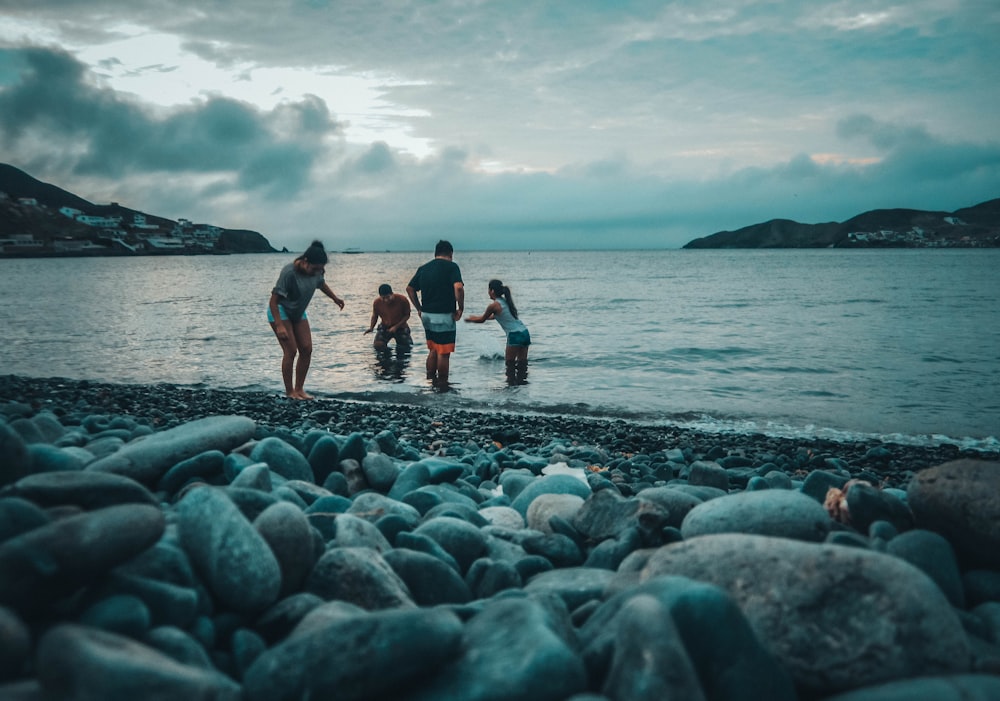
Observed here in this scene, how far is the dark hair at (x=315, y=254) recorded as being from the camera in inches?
373

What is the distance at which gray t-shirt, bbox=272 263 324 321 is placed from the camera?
9.57 meters

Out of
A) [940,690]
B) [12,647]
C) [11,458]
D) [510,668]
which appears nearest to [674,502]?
[940,690]

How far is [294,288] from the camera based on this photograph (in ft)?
31.6

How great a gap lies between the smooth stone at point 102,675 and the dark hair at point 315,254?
836cm

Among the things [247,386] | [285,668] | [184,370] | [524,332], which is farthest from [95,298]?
[285,668]

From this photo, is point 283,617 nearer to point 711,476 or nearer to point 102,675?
point 102,675

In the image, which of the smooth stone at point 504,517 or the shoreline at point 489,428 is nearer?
the smooth stone at point 504,517

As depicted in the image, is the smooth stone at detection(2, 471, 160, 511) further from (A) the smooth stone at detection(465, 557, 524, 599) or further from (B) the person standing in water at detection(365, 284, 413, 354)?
(B) the person standing in water at detection(365, 284, 413, 354)

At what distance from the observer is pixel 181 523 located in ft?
7.76

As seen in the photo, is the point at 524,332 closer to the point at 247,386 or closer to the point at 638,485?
the point at 247,386

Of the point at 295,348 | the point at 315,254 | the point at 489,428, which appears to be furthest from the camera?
the point at 295,348

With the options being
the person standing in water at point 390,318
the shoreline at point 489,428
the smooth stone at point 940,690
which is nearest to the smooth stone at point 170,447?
the shoreline at point 489,428

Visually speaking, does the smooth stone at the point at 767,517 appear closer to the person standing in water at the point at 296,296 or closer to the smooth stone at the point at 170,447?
the smooth stone at the point at 170,447

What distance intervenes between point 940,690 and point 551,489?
2900 millimetres
